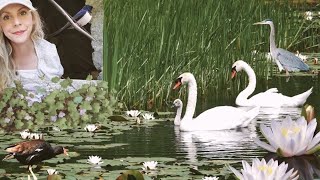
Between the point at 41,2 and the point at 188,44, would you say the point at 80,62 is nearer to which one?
the point at 41,2

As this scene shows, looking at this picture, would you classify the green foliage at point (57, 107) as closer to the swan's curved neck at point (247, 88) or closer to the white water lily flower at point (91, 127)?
the white water lily flower at point (91, 127)

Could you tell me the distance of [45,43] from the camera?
6.61m

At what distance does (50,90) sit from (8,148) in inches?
58.8

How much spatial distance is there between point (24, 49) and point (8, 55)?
0.59ft

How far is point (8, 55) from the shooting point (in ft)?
21.2

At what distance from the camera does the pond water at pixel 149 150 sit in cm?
457

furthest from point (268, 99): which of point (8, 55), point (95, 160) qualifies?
point (95, 160)

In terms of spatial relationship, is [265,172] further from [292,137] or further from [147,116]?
[147,116]

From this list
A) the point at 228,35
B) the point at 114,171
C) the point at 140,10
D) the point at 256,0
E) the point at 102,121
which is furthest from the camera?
the point at 256,0

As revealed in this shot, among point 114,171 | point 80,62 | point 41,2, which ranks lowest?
point 114,171

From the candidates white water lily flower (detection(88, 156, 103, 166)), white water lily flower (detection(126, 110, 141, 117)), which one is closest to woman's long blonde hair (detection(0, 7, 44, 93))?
white water lily flower (detection(126, 110, 141, 117))

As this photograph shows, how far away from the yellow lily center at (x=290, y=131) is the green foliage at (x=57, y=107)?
3.53 meters

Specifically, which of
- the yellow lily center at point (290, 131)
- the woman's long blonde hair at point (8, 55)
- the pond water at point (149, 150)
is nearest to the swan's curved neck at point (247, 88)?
the pond water at point (149, 150)

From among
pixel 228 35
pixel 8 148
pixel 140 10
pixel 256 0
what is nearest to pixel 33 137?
pixel 8 148
